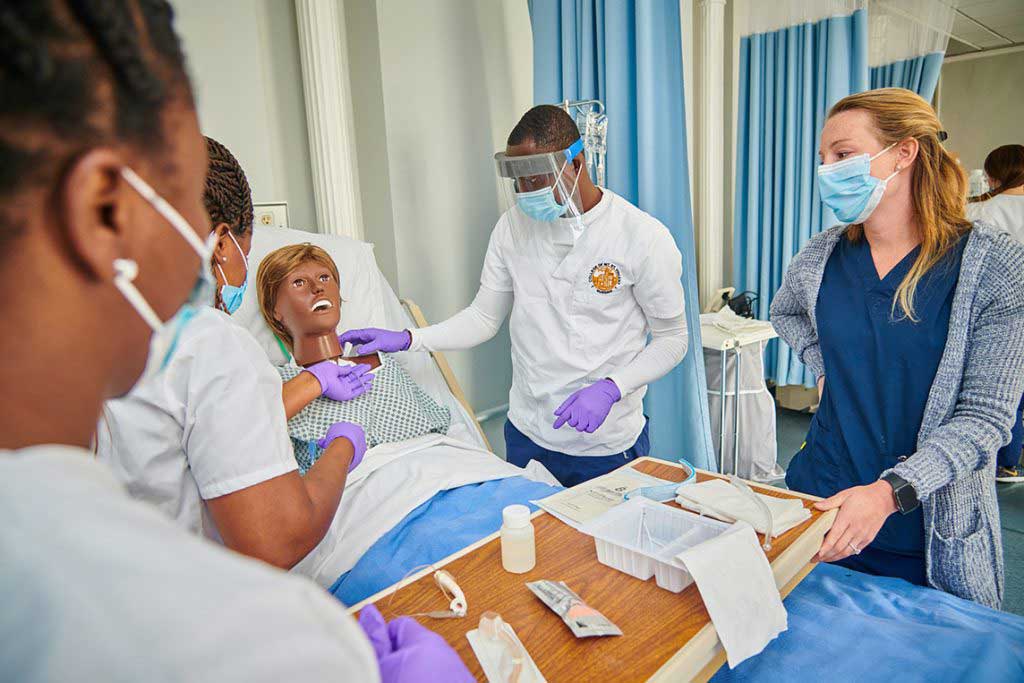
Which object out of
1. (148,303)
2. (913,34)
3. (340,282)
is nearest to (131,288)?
(148,303)

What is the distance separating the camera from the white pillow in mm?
2035

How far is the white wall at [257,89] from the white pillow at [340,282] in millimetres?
327

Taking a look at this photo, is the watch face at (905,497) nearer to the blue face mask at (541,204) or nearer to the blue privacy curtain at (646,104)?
the blue face mask at (541,204)

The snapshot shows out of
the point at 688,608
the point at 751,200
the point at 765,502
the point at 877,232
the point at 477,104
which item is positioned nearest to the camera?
the point at 688,608

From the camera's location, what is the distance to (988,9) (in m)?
4.81

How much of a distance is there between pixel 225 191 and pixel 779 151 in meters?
3.69

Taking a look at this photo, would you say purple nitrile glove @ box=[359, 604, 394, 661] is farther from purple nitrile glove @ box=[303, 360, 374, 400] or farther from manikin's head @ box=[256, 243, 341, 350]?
manikin's head @ box=[256, 243, 341, 350]

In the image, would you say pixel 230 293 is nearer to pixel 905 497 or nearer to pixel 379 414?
pixel 379 414

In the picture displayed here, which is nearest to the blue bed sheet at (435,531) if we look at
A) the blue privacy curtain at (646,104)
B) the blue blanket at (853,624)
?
the blue blanket at (853,624)

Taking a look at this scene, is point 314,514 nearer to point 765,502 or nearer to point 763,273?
point 765,502

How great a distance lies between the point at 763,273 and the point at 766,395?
1185 millimetres

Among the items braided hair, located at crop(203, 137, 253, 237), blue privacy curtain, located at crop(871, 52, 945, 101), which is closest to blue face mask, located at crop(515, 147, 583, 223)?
braided hair, located at crop(203, 137, 253, 237)

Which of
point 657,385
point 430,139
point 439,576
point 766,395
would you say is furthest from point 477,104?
point 439,576

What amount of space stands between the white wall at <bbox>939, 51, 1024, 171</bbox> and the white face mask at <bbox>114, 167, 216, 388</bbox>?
7779 mm
